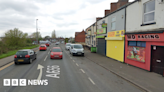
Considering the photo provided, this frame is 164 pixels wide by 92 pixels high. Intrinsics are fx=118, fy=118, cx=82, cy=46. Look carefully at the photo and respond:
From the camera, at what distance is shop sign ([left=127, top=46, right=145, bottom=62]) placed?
1007 centimetres

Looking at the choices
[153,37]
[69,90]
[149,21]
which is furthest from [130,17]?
[69,90]

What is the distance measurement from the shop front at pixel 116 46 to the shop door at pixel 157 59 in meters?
4.28

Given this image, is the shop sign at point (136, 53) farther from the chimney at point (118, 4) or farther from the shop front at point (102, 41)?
the chimney at point (118, 4)

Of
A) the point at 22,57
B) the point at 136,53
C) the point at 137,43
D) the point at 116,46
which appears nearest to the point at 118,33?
the point at 116,46

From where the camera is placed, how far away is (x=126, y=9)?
12.6 m

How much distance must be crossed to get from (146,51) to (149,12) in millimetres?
3134

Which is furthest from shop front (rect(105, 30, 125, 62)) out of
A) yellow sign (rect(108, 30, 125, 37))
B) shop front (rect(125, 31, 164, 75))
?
shop front (rect(125, 31, 164, 75))

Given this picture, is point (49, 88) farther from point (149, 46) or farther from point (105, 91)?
point (149, 46)

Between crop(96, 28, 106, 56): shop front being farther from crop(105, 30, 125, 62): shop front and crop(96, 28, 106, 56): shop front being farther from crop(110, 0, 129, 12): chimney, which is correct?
crop(110, 0, 129, 12): chimney

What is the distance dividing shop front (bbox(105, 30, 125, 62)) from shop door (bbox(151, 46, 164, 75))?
4.28 meters

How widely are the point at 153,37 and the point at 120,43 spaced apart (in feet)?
16.6

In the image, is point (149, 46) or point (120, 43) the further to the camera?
point (120, 43)

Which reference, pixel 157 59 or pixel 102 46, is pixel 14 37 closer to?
pixel 102 46

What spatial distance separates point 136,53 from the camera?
10867 millimetres
